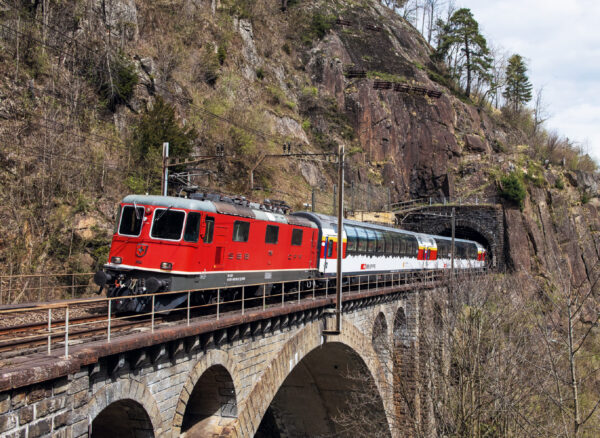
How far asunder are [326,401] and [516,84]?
70340 millimetres

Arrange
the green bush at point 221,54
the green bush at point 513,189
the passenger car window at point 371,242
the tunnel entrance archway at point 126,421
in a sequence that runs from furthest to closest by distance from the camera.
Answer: the green bush at point 513,189 < the green bush at point 221,54 < the passenger car window at point 371,242 < the tunnel entrance archway at point 126,421

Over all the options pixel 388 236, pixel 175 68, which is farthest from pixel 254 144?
pixel 388 236

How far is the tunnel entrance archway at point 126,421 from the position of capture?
27.2 feet

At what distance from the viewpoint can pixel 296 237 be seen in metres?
18.5

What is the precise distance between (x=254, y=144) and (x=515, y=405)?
25.6m

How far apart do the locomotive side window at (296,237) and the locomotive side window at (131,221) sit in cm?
667

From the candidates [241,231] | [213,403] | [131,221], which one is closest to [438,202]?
[241,231]

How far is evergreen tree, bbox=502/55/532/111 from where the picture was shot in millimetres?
78625

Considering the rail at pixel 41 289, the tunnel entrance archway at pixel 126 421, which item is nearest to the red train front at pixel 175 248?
the tunnel entrance archway at pixel 126 421

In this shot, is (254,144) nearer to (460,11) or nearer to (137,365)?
(137,365)

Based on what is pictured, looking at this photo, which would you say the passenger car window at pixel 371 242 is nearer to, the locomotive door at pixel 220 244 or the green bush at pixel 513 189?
the locomotive door at pixel 220 244

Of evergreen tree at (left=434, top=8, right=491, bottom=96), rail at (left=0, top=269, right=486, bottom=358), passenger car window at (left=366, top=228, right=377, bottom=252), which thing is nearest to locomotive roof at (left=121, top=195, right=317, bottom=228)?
rail at (left=0, top=269, right=486, bottom=358)

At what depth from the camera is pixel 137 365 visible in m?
8.02

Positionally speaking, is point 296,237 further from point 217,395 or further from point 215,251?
point 217,395
